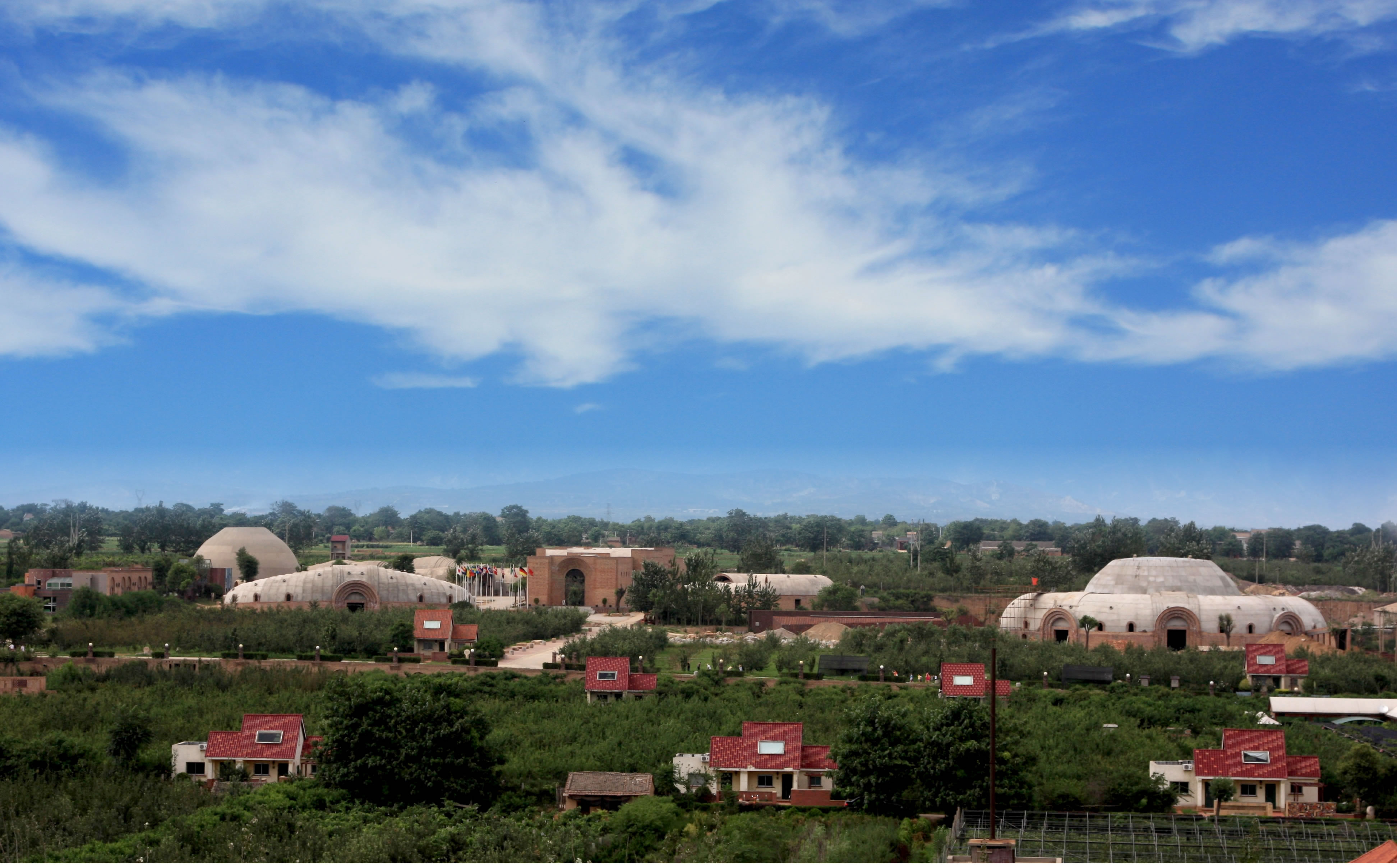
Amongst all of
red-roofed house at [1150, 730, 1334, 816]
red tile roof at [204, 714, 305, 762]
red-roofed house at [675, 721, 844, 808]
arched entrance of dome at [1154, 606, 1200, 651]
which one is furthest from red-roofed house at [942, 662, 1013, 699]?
red tile roof at [204, 714, 305, 762]

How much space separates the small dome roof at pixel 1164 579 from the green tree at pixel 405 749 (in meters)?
37.2

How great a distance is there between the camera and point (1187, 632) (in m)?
52.8

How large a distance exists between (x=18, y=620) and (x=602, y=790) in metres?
31.7

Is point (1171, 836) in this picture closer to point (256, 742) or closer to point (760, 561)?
point (256, 742)

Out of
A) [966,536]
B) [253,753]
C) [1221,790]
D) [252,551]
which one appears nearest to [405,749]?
[253,753]

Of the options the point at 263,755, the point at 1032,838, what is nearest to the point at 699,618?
the point at 263,755

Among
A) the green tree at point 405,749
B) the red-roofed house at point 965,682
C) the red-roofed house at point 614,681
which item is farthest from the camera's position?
the red-roofed house at point 614,681

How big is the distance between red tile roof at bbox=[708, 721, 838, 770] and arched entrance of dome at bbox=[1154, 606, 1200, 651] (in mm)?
29325

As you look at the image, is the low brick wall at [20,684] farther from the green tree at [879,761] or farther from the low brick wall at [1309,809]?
the low brick wall at [1309,809]

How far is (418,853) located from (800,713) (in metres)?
16.8

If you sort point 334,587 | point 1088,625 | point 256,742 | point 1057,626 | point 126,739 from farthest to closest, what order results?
point 334,587 < point 1057,626 < point 1088,625 < point 126,739 < point 256,742

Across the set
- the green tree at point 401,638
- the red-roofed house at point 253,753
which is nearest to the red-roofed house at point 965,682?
the red-roofed house at point 253,753

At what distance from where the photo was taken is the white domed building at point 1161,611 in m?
52.7

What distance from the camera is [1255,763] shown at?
29.0 m
